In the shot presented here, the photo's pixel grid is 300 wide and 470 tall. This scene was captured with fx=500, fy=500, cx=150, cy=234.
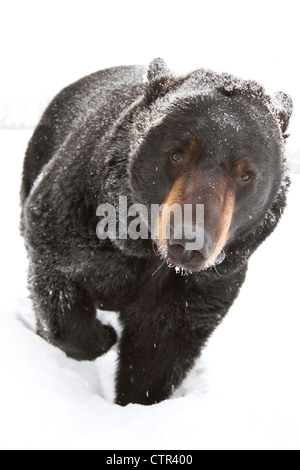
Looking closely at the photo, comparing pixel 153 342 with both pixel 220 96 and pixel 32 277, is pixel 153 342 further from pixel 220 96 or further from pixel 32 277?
pixel 220 96

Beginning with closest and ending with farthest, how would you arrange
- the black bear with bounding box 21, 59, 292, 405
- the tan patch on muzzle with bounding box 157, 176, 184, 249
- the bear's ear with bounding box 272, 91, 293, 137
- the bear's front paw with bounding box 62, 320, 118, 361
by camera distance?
the tan patch on muzzle with bounding box 157, 176, 184, 249
the black bear with bounding box 21, 59, 292, 405
the bear's ear with bounding box 272, 91, 293, 137
the bear's front paw with bounding box 62, 320, 118, 361

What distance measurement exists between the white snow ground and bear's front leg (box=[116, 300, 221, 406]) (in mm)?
157

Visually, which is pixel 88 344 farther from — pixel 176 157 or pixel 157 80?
pixel 157 80

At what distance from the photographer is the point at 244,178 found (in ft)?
8.19

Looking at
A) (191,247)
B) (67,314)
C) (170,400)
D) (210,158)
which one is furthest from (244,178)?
(67,314)

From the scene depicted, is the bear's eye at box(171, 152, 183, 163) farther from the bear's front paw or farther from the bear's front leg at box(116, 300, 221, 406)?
the bear's front paw

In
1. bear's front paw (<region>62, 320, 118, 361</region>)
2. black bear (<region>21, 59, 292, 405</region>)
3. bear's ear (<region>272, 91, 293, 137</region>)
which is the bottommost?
bear's front paw (<region>62, 320, 118, 361</region>)

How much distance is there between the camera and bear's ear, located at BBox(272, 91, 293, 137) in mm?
2846

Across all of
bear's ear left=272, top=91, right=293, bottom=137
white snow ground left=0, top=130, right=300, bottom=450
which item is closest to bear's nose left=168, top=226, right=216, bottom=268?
white snow ground left=0, top=130, right=300, bottom=450

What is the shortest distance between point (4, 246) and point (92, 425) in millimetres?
3023

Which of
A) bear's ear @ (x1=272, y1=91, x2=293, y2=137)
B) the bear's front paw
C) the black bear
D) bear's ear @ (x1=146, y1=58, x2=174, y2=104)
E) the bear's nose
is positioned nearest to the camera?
the bear's nose

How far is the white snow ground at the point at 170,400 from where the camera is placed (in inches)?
91.8

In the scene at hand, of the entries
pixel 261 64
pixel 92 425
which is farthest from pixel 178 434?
pixel 261 64

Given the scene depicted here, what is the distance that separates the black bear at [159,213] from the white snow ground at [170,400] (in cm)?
25
